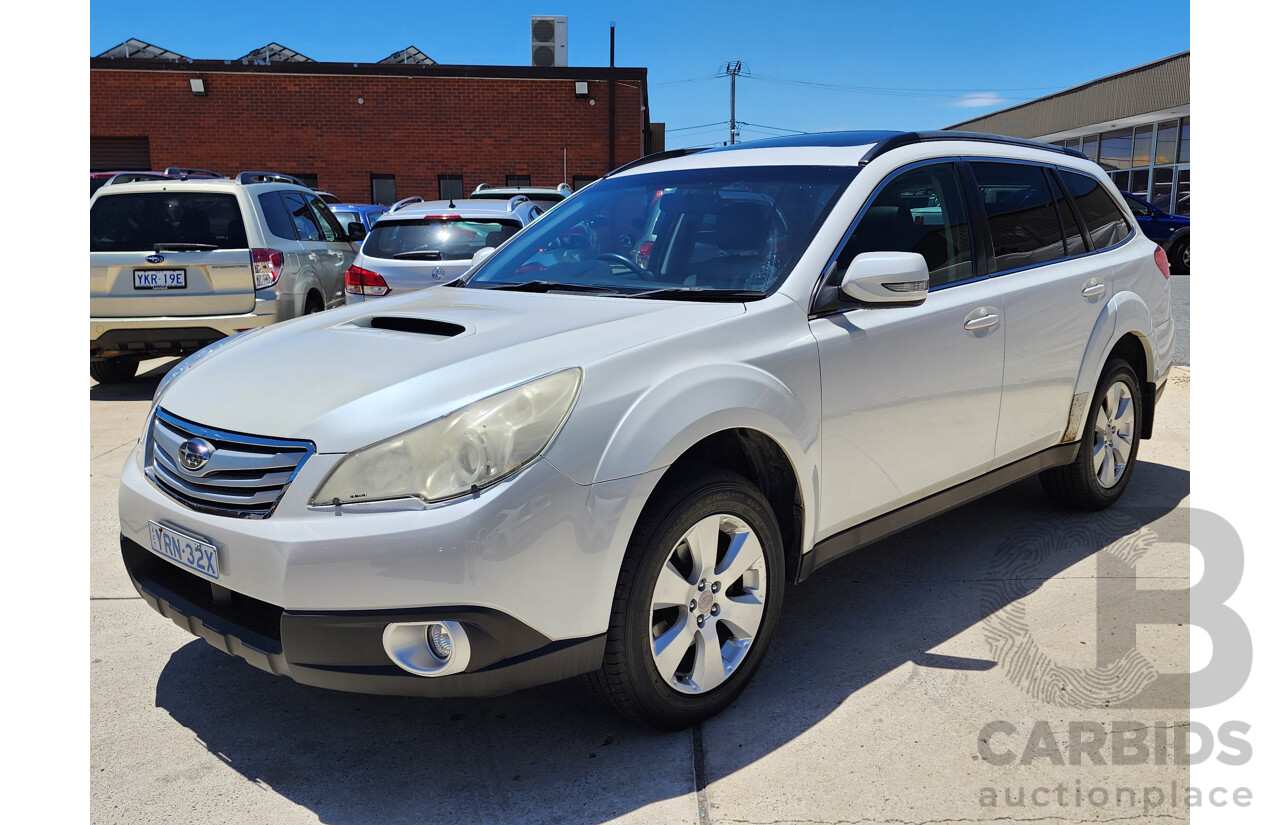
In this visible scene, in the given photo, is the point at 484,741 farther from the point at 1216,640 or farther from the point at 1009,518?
the point at 1009,518

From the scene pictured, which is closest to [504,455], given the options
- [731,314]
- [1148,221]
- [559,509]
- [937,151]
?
[559,509]

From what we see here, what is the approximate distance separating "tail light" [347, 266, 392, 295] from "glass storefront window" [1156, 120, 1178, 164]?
25.0 meters

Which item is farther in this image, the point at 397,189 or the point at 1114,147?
the point at 1114,147

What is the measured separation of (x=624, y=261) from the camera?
379cm

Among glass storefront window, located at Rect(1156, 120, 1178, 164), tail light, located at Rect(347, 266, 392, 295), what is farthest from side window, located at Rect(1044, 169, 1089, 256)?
glass storefront window, located at Rect(1156, 120, 1178, 164)

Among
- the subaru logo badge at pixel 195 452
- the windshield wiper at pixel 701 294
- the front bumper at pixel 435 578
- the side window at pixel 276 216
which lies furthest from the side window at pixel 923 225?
the side window at pixel 276 216

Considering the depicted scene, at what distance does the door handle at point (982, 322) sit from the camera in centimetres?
379

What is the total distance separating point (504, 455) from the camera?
249 cm

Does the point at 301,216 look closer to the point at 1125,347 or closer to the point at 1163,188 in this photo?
the point at 1125,347

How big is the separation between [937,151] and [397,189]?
24.3 metres

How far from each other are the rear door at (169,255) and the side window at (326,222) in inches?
62.1

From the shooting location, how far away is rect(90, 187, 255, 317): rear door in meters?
8.27

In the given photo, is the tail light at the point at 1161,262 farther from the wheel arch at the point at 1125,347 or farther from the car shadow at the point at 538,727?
the car shadow at the point at 538,727

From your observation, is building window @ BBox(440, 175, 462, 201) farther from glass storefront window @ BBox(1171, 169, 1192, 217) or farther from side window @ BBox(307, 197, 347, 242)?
glass storefront window @ BBox(1171, 169, 1192, 217)
